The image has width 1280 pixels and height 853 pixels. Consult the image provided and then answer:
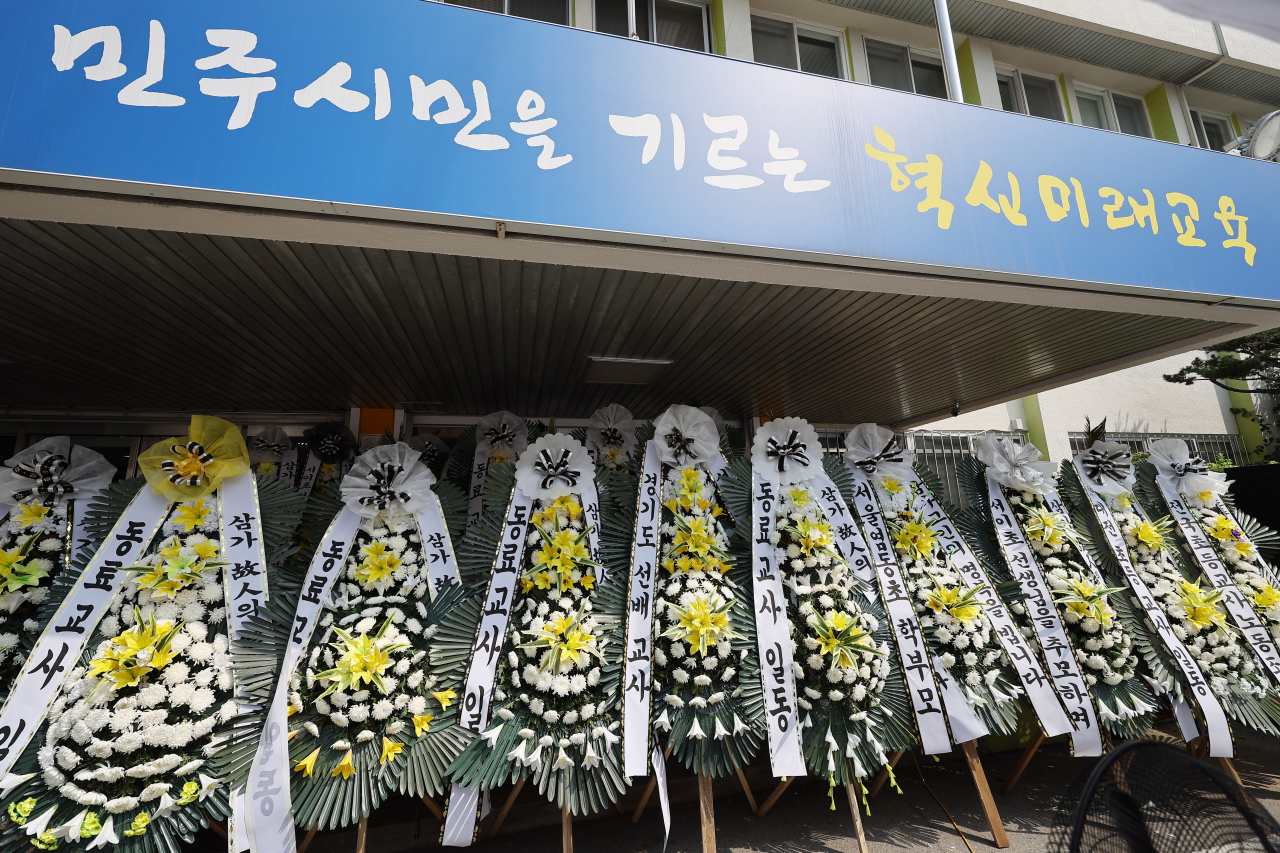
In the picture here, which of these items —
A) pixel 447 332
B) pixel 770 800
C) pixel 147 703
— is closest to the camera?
pixel 147 703

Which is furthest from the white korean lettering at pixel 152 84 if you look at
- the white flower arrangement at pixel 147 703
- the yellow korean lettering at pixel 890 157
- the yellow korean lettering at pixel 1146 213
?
the yellow korean lettering at pixel 1146 213

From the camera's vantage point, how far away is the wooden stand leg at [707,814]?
2.91 m

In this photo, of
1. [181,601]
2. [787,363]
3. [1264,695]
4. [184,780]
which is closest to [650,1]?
[787,363]

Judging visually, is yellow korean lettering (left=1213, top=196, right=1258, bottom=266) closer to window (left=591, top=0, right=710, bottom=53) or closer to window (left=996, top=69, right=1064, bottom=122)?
window (left=591, top=0, right=710, bottom=53)

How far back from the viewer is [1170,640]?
12.9ft

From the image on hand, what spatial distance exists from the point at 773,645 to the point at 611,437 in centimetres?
224

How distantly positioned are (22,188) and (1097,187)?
5180mm

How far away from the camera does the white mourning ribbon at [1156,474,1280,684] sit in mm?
4109

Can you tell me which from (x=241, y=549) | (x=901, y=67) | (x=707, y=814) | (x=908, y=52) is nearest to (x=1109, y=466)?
(x=707, y=814)

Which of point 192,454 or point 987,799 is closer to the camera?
point 192,454

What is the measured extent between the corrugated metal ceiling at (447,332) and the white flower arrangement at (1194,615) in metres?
1.58

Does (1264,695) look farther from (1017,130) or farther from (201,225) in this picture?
(201,225)

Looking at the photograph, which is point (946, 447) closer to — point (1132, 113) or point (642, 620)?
point (1132, 113)

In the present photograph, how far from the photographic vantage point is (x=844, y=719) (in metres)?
3.17
